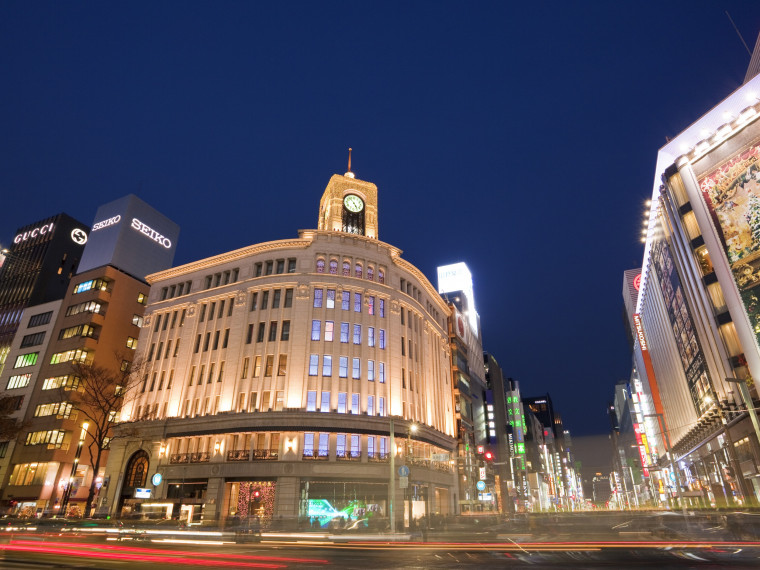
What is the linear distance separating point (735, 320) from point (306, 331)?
41.3 metres

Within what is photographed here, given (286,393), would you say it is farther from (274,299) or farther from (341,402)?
(274,299)

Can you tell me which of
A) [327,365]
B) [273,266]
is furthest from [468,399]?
[273,266]

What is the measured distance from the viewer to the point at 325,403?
150 ft

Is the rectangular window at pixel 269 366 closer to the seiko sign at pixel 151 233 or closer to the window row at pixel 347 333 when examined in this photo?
the window row at pixel 347 333

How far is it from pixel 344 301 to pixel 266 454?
59.7ft

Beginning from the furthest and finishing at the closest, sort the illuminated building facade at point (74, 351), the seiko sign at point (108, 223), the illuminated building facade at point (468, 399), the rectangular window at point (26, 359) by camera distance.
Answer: the seiko sign at point (108, 223)
the illuminated building facade at point (468, 399)
the rectangular window at point (26, 359)
the illuminated building facade at point (74, 351)

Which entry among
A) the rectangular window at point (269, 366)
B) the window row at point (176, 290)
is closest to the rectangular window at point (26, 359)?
the window row at point (176, 290)

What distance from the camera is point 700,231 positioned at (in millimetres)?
45531

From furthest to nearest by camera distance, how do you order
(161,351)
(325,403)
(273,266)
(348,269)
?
(161,351)
(348,269)
(273,266)
(325,403)

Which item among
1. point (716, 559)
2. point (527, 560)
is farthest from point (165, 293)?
point (716, 559)

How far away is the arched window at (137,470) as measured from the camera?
48812 mm

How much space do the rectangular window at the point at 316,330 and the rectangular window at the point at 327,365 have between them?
238cm

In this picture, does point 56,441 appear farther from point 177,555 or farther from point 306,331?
point 177,555

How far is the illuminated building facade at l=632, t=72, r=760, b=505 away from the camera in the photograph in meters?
40.3
